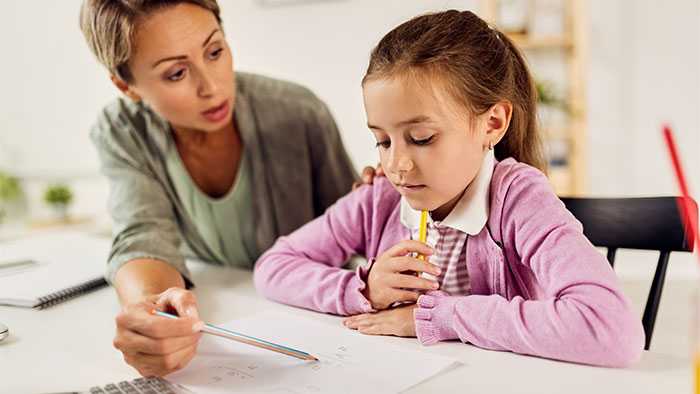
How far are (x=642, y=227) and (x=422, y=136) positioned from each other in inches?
15.8

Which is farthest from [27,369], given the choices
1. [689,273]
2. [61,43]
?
[61,43]

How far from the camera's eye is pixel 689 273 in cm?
270

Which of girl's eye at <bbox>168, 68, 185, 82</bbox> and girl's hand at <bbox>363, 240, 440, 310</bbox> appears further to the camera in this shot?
girl's eye at <bbox>168, 68, 185, 82</bbox>

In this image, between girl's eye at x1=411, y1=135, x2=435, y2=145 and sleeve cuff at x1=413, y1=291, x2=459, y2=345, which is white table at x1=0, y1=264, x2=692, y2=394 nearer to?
sleeve cuff at x1=413, y1=291, x2=459, y2=345

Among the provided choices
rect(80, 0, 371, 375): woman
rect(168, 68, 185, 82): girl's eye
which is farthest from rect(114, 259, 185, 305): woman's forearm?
rect(168, 68, 185, 82): girl's eye

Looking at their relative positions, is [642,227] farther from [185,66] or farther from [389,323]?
[185,66]

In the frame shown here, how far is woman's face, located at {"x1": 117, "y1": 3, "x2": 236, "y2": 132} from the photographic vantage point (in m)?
1.20

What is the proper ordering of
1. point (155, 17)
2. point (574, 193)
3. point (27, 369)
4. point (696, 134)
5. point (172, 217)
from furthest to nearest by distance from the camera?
point (574, 193) < point (696, 134) < point (172, 217) < point (155, 17) < point (27, 369)

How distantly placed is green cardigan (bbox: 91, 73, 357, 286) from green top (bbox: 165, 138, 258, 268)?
0.05 ft

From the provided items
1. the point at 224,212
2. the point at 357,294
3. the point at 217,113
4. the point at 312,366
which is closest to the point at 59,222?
the point at 224,212

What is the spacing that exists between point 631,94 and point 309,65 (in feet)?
4.96

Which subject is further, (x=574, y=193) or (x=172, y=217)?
(x=574, y=193)

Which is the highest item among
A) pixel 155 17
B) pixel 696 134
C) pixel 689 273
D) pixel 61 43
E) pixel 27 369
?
pixel 155 17

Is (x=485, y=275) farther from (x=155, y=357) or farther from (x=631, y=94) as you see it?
(x=631, y=94)
